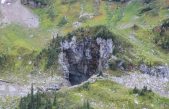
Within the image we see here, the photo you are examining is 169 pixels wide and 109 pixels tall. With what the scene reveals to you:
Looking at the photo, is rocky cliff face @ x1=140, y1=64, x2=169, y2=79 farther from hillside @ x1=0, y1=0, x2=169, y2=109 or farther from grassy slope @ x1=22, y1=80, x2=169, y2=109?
grassy slope @ x1=22, y1=80, x2=169, y2=109

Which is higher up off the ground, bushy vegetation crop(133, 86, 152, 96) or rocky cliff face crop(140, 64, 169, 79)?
rocky cliff face crop(140, 64, 169, 79)

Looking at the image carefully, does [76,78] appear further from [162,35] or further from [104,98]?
[104,98]

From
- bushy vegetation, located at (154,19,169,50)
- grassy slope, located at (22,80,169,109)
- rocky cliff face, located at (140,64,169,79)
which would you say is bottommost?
grassy slope, located at (22,80,169,109)

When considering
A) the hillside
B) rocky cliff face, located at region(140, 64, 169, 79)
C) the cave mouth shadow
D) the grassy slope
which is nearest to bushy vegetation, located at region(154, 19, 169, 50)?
the hillside

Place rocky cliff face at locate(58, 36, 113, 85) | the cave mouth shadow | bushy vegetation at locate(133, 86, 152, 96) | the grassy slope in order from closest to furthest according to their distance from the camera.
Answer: the grassy slope < bushy vegetation at locate(133, 86, 152, 96) < rocky cliff face at locate(58, 36, 113, 85) < the cave mouth shadow

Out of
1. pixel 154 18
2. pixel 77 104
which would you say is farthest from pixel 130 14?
pixel 77 104

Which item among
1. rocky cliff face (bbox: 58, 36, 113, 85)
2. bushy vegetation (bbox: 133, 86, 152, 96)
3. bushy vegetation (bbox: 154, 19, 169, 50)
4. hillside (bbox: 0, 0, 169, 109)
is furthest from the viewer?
bushy vegetation (bbox: 154, 19, 169, 50)

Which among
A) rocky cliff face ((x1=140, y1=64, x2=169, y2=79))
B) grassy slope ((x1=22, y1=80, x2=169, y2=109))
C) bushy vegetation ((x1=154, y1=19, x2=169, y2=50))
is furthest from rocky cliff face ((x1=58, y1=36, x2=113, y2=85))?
grassy slope ((x1=22, y1=80, x2=169, y2=109))

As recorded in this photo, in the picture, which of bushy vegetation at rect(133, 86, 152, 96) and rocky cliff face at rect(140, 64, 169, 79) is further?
rocky cliff face at rect(140, 64, 169, 79)

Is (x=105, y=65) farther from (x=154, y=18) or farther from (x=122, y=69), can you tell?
(x=154, y=18)
